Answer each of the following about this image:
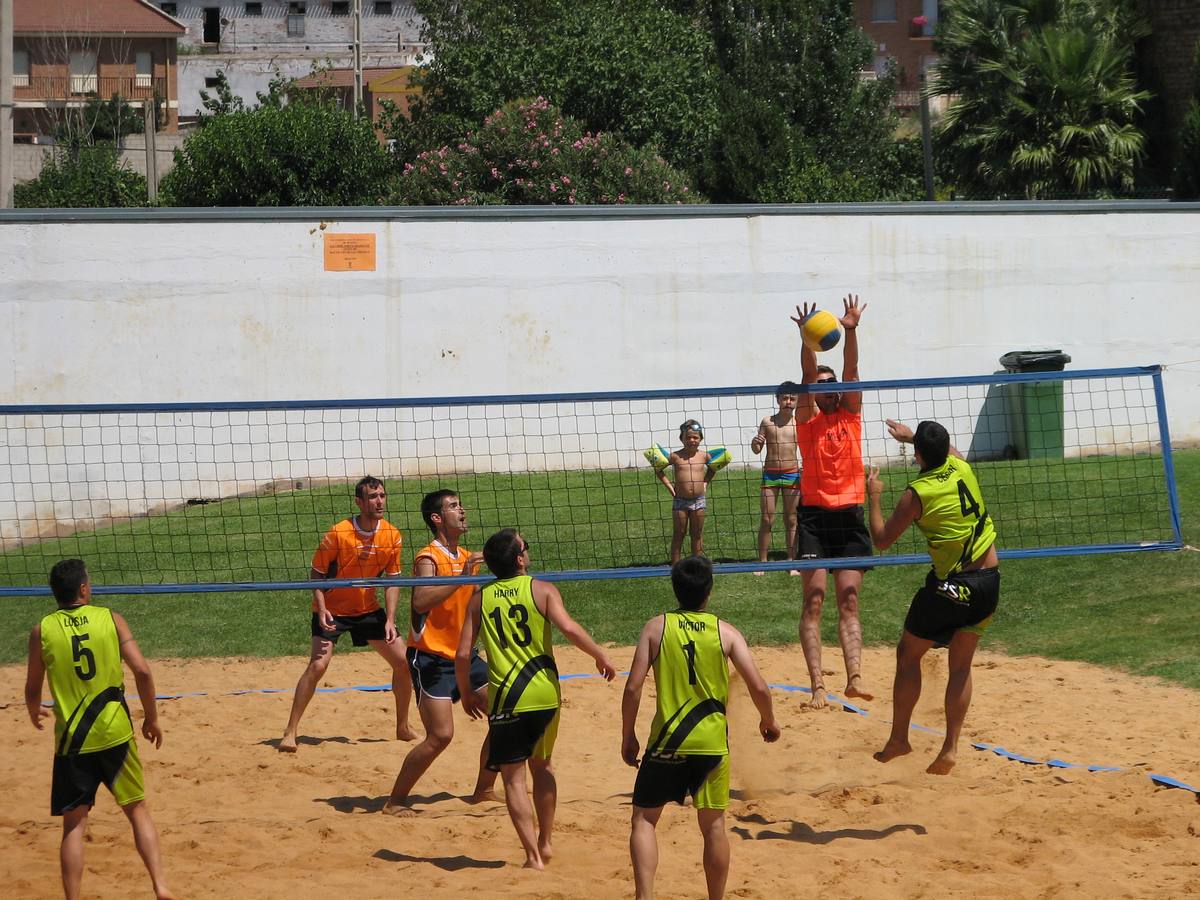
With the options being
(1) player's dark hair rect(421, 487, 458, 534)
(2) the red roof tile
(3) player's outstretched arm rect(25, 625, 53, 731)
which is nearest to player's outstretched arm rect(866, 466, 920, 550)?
(1) player's dark hair rect(421, 487, 458, 534)

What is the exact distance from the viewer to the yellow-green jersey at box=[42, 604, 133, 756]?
680 cm

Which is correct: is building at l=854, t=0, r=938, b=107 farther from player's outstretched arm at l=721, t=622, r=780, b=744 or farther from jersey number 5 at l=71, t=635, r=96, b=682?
jersey number 5 at l=71, t=635, r=96, b=682

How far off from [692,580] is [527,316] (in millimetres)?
11667

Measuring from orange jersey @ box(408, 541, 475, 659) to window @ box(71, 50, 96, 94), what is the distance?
2087 inches

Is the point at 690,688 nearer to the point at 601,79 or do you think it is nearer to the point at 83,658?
the point at 83,658

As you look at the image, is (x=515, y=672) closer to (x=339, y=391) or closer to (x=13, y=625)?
(x=13, y=625)

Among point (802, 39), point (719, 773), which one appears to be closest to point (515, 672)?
point (719, 773)

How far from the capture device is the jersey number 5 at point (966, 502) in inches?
307

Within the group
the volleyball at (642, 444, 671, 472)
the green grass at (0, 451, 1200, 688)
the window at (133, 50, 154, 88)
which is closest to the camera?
the green grass at (0, 451, 1200, 688)

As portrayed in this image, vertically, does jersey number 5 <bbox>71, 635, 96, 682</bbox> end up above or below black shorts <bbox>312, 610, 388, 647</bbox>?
above

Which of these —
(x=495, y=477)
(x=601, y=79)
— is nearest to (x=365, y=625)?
(x=495, y=477)

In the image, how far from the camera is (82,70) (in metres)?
56.2

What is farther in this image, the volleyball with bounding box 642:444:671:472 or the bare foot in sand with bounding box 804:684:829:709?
the volleyball with bounding box 642:444:671:472

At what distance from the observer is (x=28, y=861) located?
299 inches
